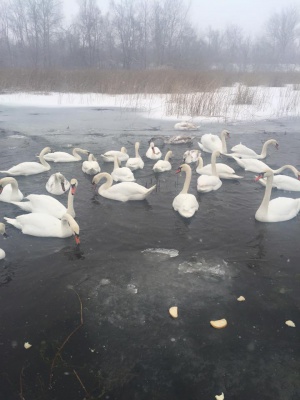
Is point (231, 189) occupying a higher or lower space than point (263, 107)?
lower

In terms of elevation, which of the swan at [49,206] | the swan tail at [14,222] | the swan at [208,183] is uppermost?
the swan at [208,183]

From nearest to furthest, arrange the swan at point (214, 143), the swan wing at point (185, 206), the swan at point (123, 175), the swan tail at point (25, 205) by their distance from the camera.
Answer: the swan wing at point (185, 206)
the swan tail at point (25, 205)
the swan at point (123, 175)
the swan at point (214, 143)

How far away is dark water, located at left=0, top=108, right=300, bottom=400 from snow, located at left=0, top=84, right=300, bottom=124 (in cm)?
1102

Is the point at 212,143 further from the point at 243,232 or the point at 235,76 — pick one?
the point at 235,76

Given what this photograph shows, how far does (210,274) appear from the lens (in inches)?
193

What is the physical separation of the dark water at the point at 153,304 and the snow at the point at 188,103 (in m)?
11.0

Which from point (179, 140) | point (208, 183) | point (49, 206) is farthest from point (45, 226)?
point (179, 140)

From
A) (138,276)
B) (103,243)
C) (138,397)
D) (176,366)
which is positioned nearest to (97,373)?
(138,397)

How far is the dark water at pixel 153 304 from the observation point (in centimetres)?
332

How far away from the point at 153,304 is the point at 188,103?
15149mm

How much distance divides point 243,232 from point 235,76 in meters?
25.2

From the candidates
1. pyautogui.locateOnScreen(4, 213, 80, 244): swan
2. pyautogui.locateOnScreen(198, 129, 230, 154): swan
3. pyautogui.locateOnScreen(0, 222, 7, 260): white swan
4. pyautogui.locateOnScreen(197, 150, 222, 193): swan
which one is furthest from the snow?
pyautogui.locateOnScreen(0, 222, 7, 260): white swan

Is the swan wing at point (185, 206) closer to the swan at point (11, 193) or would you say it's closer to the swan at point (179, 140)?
the swan at point (11, 193)

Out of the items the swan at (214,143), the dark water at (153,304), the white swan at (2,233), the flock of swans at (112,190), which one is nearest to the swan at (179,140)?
the swan at (214,143)
